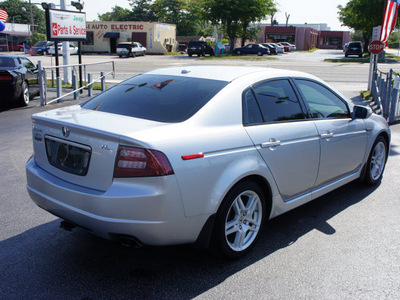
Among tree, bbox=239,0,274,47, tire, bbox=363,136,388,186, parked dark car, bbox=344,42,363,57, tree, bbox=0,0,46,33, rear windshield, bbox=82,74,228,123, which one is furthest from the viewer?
tree, bbox=0,0,46,33

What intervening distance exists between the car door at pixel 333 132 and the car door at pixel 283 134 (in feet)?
0.58

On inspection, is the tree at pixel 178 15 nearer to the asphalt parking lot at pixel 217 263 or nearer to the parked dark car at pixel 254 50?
the parked dark car at pixel 254 50

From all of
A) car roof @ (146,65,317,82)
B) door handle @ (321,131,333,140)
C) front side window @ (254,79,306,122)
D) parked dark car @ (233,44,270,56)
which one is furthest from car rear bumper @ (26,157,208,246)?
parked dark car @ (233,44,270,56)

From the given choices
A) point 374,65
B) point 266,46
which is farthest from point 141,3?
point 374,65

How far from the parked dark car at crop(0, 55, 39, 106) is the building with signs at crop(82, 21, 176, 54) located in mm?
45942

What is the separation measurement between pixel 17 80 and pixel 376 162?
31.2 feet

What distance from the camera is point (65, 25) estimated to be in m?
15.3

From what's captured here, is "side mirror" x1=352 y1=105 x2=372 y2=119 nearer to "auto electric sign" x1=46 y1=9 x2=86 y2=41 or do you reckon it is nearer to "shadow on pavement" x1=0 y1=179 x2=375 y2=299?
"shadow on pavement" x1=0 y1=179 x2=375 y2=299

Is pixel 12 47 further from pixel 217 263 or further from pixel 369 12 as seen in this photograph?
pixel 217 263

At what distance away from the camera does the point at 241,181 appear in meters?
3.51

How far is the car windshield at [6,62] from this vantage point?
1178 cm

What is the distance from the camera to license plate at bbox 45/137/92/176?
323 cm

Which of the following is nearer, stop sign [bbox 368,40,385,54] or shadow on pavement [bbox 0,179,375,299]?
shadow on pavement [bbox 0,179,375,299]

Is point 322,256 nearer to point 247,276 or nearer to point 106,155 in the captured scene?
point 247,276
